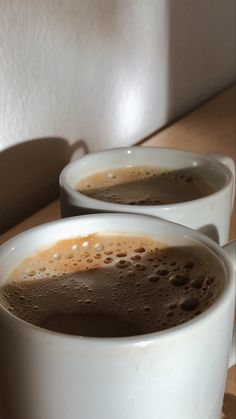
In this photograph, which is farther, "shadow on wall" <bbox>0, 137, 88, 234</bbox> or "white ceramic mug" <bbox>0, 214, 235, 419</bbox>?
"shadow on wall" <bbox>0, 137, 88, 234</bbox>

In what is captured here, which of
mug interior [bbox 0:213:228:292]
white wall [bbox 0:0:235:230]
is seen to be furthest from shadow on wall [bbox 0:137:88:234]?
mug interior [bbox 0:213:228:292]

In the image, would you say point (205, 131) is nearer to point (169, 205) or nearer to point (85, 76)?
point (85, 76)

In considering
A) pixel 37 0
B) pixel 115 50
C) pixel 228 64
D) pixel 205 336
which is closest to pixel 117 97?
pixel 115 50

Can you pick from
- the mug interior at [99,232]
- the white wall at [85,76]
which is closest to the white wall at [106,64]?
the white wall at [85,76]

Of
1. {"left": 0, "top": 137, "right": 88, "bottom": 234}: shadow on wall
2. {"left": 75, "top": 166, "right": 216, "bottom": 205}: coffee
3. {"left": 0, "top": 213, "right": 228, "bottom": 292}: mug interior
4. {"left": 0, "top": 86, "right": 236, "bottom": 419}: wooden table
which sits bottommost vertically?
{"left": 0, "top": 86, "right": 236, "bottom": 419}: wooden table

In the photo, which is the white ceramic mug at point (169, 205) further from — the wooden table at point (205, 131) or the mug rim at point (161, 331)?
the wooden table at point (205, 131)

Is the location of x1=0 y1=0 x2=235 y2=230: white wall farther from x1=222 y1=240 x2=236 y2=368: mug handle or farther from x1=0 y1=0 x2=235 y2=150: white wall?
x1=222 y1=240 x2=236 y2=368: mug handle
